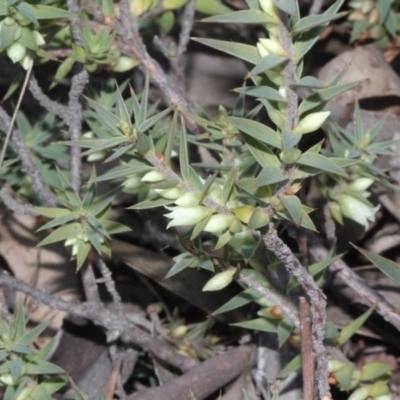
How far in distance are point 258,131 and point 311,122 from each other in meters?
0.06

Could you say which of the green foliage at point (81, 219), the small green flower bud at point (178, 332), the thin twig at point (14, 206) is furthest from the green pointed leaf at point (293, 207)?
the small green flower bud at point (178, 332)

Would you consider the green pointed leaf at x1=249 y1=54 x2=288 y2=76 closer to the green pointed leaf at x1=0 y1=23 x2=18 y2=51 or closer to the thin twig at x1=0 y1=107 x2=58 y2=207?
the green pointed leaf at x1=0 y1=23 x2=18 y2=51

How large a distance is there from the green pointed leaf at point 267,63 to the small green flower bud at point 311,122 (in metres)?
0.10

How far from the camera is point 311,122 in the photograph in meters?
0.90

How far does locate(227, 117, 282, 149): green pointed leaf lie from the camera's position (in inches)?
35.8

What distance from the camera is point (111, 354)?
1.50 m

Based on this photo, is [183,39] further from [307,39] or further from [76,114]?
[307,39]

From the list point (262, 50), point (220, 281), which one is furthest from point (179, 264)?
point (262, 50)

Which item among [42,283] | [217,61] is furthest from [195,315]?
[217,61]

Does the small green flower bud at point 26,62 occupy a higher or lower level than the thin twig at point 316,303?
higher

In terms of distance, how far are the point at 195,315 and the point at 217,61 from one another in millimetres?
642

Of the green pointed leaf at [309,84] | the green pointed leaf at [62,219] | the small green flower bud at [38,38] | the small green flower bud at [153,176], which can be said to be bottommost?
the green pointed leaf at [62,219]

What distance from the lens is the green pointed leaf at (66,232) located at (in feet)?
4.08

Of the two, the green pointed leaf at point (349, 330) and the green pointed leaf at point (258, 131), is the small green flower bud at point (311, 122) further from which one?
the green pointed leaf at point (349, 330)
